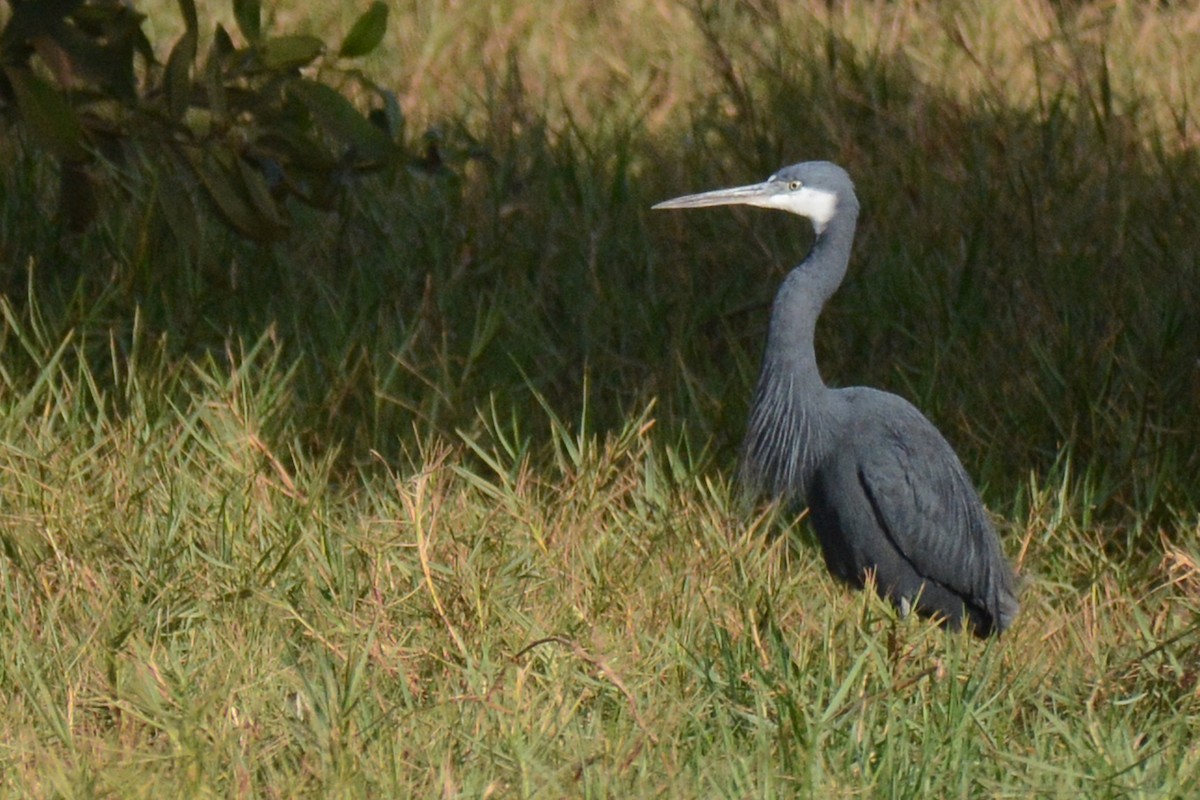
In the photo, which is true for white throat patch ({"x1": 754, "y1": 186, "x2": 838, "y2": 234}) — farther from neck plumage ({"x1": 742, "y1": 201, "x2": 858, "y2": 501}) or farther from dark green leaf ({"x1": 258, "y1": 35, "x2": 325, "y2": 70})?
dark green leaf ({"x1": 258, "y1": 35, "x2": 325, "y2": 70})

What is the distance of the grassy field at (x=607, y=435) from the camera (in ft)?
10.0

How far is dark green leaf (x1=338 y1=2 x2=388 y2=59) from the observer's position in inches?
181

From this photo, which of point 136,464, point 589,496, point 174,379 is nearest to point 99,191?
point 174,379

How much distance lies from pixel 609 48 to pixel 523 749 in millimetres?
4907

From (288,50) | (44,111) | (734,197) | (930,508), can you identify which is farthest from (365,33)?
(930,508)

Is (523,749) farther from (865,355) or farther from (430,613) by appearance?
(865,355)

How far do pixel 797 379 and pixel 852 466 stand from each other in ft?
0.78

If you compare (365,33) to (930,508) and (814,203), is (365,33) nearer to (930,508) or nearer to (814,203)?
(814,203)

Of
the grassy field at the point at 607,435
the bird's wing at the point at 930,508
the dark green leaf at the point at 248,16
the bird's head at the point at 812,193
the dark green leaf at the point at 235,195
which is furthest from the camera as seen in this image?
the dark green leaf at the point at 235,195

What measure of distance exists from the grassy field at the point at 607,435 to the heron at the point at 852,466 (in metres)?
0.13

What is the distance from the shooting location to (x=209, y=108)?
15.2 feet

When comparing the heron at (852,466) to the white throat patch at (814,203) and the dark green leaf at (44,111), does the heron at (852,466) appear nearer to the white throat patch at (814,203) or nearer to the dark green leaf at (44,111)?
the white throat patch at (814,203)

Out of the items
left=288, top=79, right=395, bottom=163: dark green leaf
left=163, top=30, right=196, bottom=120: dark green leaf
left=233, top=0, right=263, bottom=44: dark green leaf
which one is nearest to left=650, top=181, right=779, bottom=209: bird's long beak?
left=288, top=79, right=395, bottom=163: dark green leaf

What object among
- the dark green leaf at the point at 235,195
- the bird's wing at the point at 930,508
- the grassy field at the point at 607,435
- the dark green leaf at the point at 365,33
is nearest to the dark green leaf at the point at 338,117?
the dark green leaf at the point at 365,33
